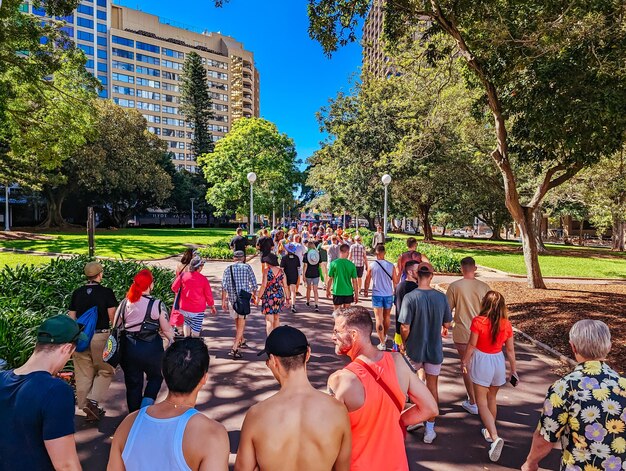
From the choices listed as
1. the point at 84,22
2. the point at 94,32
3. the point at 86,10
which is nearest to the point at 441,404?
the point at 94,32

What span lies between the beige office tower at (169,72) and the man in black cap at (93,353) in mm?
77168

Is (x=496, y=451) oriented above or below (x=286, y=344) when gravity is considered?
below

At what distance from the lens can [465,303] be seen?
497cm

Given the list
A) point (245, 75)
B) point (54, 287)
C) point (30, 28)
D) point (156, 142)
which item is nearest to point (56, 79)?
point (30, 28)

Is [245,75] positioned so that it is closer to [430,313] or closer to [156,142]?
[156,142]

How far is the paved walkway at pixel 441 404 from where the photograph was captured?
12.7ft

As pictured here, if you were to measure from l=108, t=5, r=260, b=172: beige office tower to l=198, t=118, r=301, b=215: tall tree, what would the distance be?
46737mm

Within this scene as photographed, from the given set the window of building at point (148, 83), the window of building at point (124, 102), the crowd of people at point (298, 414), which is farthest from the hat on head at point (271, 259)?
the window of building at point (148, 83)

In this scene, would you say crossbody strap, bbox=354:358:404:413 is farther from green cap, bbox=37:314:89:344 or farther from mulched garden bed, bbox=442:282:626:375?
mulched garden bed, bbox=442:282:626:375

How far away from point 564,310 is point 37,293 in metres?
11.5

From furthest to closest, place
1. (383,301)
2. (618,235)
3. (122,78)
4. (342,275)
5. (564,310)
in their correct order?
1. (122,78)
2. (618,235)
3. (564,310)
4. (342,275)
5. (383,301)

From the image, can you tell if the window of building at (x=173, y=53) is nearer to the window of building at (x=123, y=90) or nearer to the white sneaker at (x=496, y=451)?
the window of building at (x=123, y=90)

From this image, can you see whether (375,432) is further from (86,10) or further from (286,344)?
(86,10)

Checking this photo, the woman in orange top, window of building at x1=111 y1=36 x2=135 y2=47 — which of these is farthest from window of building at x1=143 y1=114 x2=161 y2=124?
the woman in orange top
